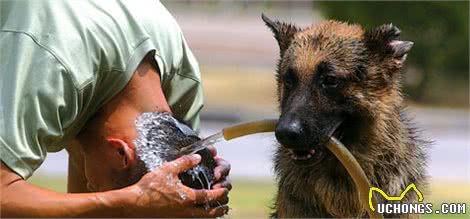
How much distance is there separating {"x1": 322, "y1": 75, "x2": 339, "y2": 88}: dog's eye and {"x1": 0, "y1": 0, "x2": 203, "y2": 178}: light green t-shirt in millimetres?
694

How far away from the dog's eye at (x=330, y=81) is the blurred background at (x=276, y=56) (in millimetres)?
7618

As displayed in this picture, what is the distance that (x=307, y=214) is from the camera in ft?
16.7

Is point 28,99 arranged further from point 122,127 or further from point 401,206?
point 401,206

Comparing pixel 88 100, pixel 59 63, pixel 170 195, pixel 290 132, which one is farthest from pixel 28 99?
pixel 290 132

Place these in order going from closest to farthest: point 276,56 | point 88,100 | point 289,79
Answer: point 88,100
point 289,79
point 276,56

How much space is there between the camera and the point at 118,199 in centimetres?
414

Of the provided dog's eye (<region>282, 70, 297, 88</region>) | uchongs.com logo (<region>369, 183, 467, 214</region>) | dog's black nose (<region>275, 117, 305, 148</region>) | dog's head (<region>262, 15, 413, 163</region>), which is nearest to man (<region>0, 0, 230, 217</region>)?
dog's black nose (<region>275, 117, 305, 148</region>)

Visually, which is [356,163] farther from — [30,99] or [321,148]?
[30,99]

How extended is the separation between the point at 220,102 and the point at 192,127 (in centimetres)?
1680

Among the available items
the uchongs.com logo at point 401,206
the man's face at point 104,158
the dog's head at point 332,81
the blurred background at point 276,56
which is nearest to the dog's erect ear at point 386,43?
the dog's head at point 332,81

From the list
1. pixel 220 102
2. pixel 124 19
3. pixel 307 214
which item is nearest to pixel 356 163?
pixel 307 214

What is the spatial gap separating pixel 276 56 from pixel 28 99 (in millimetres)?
14772

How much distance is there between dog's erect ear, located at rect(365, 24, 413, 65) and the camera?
16.4 feet

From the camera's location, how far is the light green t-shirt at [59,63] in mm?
4109
